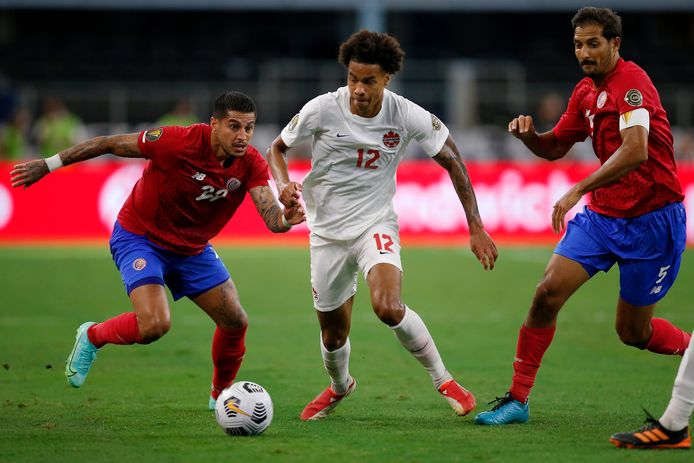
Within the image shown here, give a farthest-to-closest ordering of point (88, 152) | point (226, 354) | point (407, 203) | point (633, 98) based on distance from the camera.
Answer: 1. point (407, 203)
2. point (226, 354)
3. point (88, 152)
4. point (633, 98)

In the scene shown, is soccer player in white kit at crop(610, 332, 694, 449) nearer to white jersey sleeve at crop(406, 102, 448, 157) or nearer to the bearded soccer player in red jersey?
white jersey sleeve at crop(406, 102, 448, 157)

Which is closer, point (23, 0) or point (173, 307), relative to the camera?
point (173, 307)

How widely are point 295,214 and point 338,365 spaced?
47.8 inches

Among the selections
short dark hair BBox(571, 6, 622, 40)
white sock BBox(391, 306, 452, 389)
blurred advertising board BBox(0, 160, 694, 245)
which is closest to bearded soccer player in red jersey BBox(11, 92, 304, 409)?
white sock BBox(391, 306, 452, 389)

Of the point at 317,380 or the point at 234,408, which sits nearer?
the point at 234,408

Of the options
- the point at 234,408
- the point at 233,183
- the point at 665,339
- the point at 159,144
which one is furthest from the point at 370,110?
the point at 665,339

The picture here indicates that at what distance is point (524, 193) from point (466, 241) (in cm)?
139

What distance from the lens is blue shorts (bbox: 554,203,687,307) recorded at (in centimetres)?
719

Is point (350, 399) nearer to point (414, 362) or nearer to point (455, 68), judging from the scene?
point (414, 362)

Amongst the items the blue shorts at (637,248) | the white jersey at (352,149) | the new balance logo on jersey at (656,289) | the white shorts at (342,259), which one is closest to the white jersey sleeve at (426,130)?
the white jersey at (352,149)

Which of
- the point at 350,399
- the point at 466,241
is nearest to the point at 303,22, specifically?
the point at 466,241

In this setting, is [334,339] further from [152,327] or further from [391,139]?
[391,139]

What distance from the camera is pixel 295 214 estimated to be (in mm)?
6949

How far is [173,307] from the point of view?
14.1m
